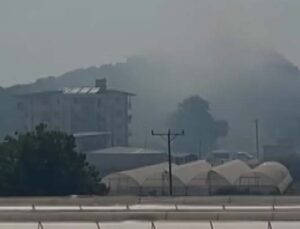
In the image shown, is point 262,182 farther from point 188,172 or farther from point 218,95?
point 218,95

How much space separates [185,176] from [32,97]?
207 ft

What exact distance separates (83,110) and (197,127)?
22.6 meters

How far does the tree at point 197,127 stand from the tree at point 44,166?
257 ft

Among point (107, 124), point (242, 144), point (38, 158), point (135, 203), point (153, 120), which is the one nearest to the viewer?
point (135, 203)

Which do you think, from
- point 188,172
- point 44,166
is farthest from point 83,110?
point 44,166

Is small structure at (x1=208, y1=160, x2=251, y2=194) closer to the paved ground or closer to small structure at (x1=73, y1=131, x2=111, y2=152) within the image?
the paved ground

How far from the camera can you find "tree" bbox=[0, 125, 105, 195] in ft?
114

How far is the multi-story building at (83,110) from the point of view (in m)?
101

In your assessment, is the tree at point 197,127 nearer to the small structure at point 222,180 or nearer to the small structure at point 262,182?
the small structure at point 222,180

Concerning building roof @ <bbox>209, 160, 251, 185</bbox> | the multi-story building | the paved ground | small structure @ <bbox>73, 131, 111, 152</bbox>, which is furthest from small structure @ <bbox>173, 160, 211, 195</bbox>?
the multi-story building

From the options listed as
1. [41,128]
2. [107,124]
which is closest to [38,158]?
[41,128]

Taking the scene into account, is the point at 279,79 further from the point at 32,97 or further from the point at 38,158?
the point at 38,158

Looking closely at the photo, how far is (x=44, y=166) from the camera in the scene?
35.2 metres

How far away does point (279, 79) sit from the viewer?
181125 mm
